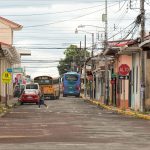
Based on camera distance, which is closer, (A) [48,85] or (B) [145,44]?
(B) [145,44]

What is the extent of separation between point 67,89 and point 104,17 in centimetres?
3878

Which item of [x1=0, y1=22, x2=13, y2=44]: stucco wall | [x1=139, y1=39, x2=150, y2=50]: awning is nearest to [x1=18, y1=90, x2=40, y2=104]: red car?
[x1=0, y1=22, x2=13, y2=44]: stucco wall

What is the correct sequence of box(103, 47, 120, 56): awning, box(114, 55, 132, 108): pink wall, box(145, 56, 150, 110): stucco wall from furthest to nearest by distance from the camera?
box(103, 47, 120, 56): awning, box(114, 55, 132, 108): pink wall, box(145, 56, 150, 110): stucco wall

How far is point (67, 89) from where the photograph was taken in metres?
97.7

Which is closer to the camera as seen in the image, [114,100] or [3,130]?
[3,130]

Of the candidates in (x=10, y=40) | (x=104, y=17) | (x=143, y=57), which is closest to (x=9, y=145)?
(x=143, y=57)

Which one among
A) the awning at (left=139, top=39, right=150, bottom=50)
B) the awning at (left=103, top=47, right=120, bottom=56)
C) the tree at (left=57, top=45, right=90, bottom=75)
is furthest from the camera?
the tree at (left=57, top=45, right=90, bottom=75)

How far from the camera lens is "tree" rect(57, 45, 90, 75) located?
486 ft

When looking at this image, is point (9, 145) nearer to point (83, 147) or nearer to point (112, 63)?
point (83, 147)

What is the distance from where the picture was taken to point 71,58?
6324 inches

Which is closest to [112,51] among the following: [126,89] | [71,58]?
[126,89]

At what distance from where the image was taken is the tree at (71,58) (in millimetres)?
148250

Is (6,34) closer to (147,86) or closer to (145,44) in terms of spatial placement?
(147,86)

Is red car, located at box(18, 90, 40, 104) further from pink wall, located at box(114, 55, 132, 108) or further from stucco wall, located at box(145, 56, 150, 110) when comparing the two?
stucco wall, located at box(145, 56, 150, 110)
